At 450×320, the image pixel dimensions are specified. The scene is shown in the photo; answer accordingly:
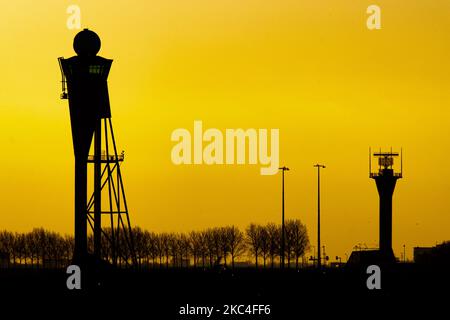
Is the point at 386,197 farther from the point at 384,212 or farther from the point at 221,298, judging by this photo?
the point at 221,298

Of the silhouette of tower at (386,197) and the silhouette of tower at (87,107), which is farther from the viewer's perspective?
the silhouette of tower at (386,197)

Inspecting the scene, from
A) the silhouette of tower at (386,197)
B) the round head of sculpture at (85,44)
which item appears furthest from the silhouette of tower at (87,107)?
the silhouette of tower at (386,197)

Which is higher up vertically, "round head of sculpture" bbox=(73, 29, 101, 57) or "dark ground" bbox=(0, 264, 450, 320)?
"round head of sculpture" bbox=(73, 29, 101, 57)

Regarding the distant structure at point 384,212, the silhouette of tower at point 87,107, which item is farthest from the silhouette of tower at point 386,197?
the silhouette of tower at point 87,107

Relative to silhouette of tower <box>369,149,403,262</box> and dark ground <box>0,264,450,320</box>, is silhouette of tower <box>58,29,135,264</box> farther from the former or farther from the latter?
silhouette of tower <box>369,149,403,262</box>

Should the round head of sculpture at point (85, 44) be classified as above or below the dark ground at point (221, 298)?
above

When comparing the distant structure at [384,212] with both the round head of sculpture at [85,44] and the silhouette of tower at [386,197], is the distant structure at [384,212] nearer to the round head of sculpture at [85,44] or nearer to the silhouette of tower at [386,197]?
the silhouette of tower at [386,197]

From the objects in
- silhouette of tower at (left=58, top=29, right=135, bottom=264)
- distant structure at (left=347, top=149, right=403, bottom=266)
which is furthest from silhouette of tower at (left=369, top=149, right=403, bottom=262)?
silhouette of tower at (left=58, top=29, right=135, bottom=264)

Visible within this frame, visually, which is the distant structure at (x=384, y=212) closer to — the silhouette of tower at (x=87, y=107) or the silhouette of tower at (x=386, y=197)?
the silhouette of tower at (x=386, y=197)

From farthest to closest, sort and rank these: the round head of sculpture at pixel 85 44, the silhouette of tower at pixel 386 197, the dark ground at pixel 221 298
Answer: the silhouette of tower at pixel 386 197
the round head of sculpture at pixel 85 44
the dark ground at pixel 221 298

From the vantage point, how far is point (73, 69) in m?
110

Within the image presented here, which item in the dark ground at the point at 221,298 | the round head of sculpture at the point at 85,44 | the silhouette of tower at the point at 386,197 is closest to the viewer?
the dark ground at the point at 221,298

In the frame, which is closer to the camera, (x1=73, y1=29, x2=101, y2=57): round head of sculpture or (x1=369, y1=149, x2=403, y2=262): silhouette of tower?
(x1=73, y1=29, x2=101, y2=57): round head of sculpture
